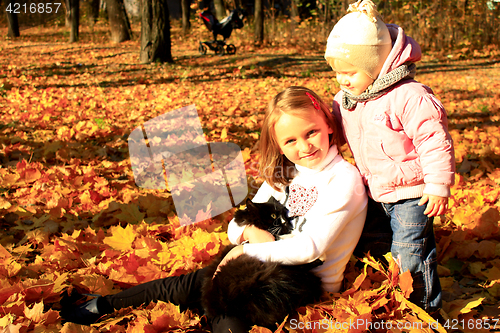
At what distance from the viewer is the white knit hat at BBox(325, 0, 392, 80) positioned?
5.73 ft

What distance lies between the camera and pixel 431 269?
189cm

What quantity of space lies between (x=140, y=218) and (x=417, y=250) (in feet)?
6.44

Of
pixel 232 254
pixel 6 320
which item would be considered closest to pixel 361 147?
pixel 232 254

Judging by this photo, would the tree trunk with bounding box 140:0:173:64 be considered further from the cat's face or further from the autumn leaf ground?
the cat's face

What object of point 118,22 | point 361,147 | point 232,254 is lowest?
point 232,254

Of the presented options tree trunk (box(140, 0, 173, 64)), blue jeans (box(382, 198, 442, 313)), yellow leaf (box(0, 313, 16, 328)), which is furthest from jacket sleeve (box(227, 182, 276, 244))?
tree trunk (box(140, 0, 173, 64))

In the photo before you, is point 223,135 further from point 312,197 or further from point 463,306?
point 463,306

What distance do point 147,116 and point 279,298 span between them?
4.52 metres

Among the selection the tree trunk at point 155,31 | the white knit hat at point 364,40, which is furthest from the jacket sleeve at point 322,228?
the tree trunk at point 155,31

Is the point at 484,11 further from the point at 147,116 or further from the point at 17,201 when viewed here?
the point at 17,201

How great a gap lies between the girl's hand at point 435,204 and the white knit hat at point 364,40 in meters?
0.63

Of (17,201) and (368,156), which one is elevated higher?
(368,156)

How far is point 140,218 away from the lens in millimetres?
2881

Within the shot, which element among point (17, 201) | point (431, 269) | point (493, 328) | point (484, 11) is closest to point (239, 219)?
point (431, 269)
